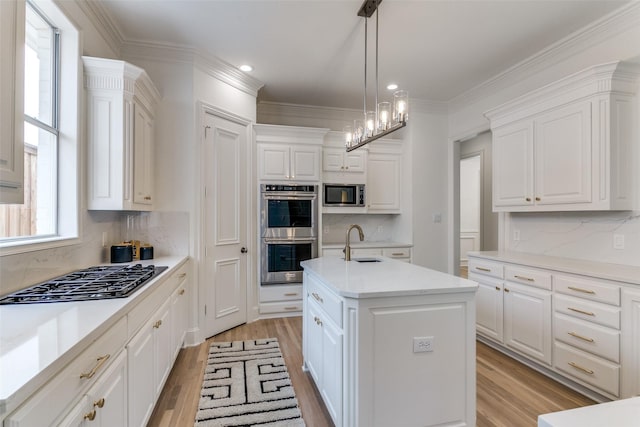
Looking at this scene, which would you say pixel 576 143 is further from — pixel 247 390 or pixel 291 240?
pixel 247 390

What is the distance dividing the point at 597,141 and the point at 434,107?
2438 millimetres

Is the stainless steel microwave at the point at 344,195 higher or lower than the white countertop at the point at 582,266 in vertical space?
higher

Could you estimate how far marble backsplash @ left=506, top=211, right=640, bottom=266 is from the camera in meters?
2.41

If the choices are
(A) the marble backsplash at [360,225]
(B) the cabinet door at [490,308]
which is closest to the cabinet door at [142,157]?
(A) the marble backsplash at [360,225]

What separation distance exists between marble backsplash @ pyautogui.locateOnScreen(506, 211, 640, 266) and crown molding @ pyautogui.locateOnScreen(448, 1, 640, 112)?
4.78 feet

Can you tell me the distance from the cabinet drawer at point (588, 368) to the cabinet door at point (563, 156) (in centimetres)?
114

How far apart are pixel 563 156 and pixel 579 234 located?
0.73 m

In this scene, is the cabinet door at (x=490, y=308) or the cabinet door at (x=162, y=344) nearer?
the cabinet door at (x=162, y=344)

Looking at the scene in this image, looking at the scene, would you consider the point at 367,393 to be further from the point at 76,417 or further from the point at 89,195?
the point at 89,195

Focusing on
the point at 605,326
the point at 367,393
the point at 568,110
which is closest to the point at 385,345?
the point at 367,393

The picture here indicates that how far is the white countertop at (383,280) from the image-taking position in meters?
1.57

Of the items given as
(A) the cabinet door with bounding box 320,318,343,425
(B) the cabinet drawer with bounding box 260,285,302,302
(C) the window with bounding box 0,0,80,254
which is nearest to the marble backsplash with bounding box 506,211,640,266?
(A) the cabinet door with bounding box 320,318,343,425

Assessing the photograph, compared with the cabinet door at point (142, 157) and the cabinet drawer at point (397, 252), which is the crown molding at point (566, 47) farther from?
the cabinet door at point (142, 157)

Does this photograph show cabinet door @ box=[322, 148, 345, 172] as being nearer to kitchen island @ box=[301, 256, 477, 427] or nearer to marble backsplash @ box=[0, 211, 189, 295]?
marble backsplash @ box=[0, 211, 189, 295]
